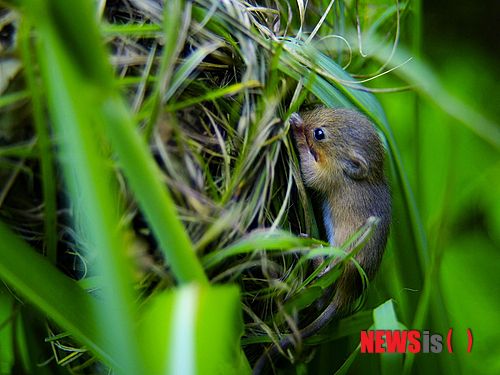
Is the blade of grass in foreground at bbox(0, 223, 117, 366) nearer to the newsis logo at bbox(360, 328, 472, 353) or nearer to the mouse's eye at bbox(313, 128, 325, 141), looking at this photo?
the newsis logo at bbox(360, 328, 472, 353)

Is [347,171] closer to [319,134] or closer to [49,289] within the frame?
[319,134]

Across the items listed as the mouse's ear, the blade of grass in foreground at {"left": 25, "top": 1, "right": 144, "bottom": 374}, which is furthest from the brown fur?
the blade of grass in foreground at {"left": 25, "top": 1, "right": 144, "bottom": 374}

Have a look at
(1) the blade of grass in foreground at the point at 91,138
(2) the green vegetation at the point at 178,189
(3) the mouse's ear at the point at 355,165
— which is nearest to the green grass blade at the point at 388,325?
(2) the green vegetation at the point at 178,189

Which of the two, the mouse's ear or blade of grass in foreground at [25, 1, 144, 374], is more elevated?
blade of grass in foreground at [25, 1, 144, 374]

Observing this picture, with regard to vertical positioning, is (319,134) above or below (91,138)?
below

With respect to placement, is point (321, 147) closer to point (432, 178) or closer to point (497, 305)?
point (432, 178)

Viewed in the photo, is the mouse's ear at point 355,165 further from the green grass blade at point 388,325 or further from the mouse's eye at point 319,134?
the green grass blade at point 388,325

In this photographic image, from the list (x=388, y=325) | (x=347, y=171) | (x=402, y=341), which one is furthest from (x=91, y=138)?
(x=347, y=171)

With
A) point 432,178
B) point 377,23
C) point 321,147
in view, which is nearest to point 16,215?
point 321,147
